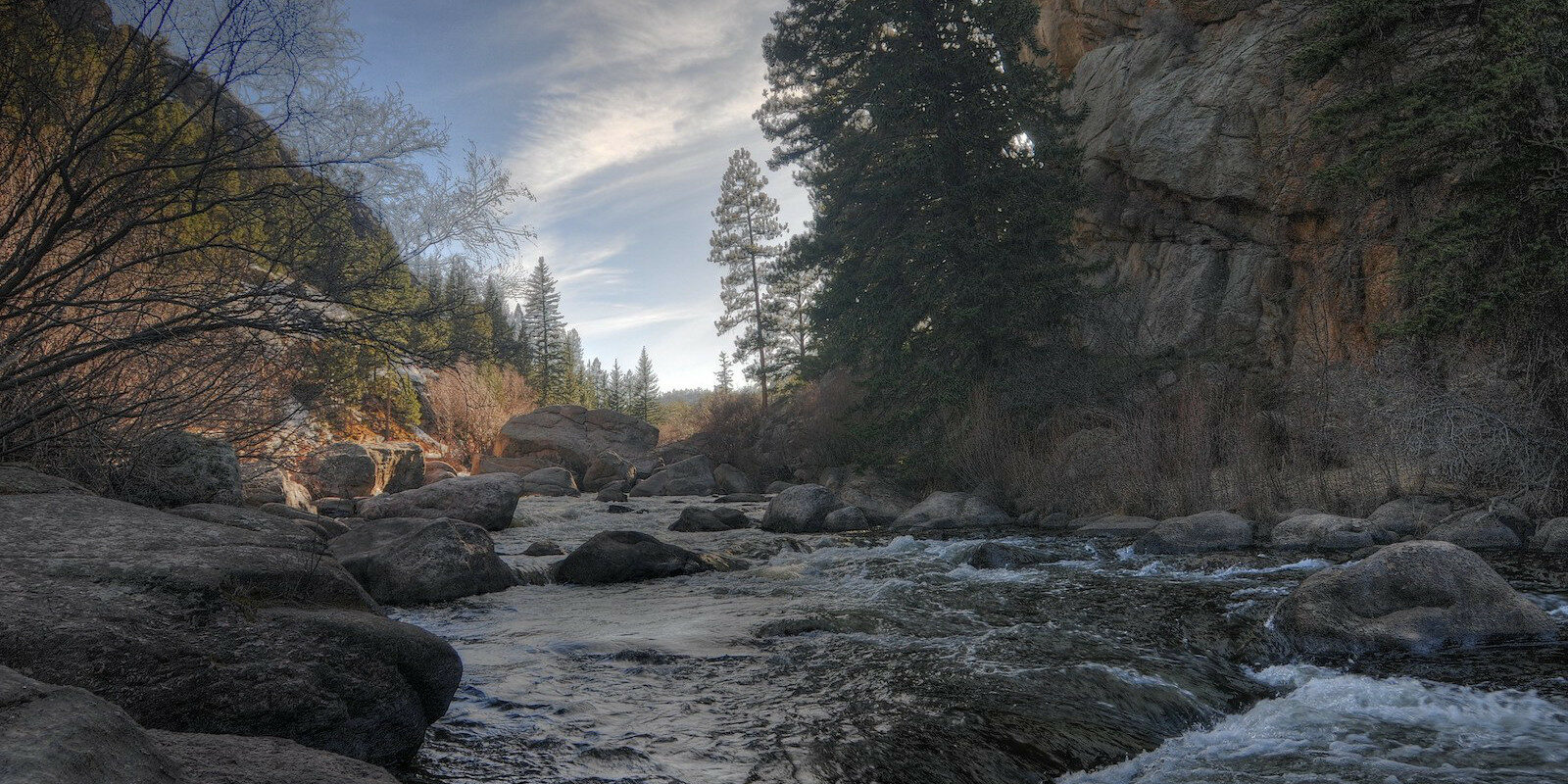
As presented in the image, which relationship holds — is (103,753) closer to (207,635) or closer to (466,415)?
(207,635)

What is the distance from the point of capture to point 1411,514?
891 cm

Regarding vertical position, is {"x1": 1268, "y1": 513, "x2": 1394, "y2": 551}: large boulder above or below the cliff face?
below

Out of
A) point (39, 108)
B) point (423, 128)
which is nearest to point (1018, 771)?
point (39, 108)

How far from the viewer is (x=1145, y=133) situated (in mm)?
19688

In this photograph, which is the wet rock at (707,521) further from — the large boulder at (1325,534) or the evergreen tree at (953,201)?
the large boulder at (1325,534)

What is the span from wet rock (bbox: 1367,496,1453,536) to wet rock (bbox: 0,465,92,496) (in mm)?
11488

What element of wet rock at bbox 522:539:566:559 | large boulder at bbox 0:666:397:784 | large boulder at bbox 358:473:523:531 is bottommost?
wet rock at bbox 522:539:566:559

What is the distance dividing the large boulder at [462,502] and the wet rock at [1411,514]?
11996 millimetres

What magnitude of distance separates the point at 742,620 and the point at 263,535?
3.35 metres

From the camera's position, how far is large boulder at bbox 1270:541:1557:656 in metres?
4.82

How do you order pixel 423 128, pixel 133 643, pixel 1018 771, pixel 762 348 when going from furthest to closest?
pixel 762 348, pixel 423 128, pixel 1018 771, pixel 133 643

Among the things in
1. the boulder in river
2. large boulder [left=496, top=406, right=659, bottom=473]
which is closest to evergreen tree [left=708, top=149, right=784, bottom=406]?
large boulder [left=496, top=406, right=659, bottom=473]

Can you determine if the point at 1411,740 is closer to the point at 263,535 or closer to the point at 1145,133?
the point at 263,535

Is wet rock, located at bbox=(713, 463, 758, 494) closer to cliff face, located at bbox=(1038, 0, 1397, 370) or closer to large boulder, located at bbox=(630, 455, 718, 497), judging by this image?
large boulder, located at bbox=(630, 455, 718, 497)
